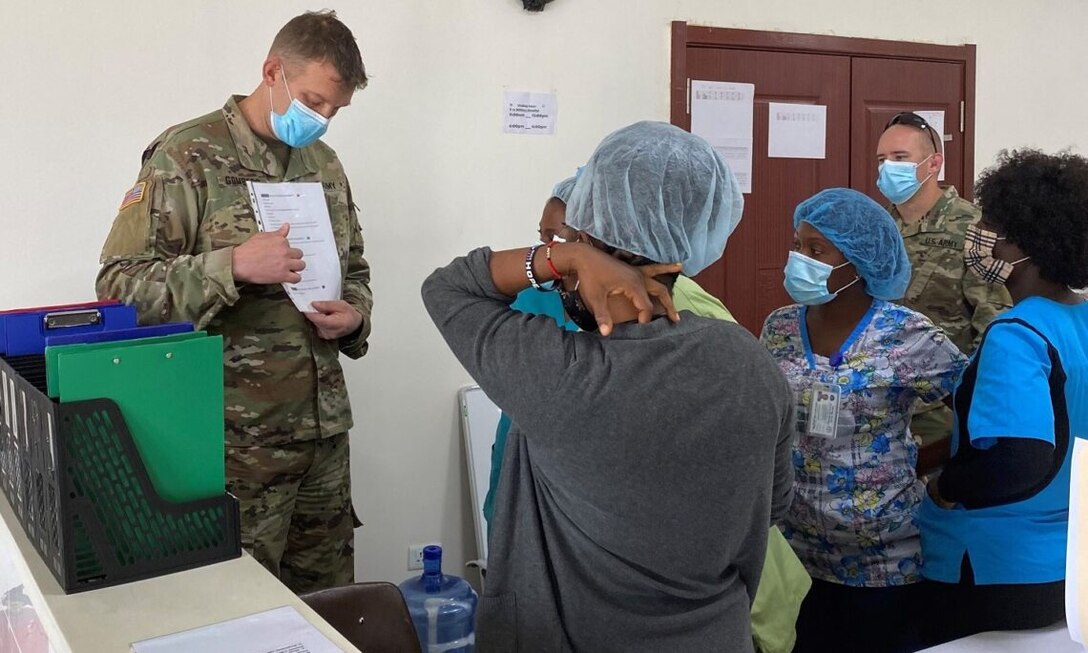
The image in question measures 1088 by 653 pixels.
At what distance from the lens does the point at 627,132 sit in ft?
4.05

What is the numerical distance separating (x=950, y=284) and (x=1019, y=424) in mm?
1539

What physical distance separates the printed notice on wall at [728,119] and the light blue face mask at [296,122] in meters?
1.70

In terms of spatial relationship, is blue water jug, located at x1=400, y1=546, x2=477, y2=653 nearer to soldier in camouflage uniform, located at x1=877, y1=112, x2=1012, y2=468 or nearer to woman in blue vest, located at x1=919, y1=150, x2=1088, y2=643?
woman in blue vest, located at x1=919, y1=150, x2=1088, y2=643

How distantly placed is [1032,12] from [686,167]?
12.1 feet

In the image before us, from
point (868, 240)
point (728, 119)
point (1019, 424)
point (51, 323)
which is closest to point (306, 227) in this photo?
point (51, 323)

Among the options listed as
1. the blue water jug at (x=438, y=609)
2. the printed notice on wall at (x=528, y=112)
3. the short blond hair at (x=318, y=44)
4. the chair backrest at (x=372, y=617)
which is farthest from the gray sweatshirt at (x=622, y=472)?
the printed notice on wall at (x=528, y=112)

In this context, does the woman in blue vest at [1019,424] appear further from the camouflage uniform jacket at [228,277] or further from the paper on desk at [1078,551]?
the camouflage uniform jacket at [228,277]

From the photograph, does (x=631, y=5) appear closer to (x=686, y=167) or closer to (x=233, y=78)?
(x=233, y=78)

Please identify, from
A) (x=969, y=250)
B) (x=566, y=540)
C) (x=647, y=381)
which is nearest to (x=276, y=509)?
(x=566, y=540)

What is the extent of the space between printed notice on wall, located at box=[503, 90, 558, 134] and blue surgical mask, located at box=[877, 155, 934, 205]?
1.18m

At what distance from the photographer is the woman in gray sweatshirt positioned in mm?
1127

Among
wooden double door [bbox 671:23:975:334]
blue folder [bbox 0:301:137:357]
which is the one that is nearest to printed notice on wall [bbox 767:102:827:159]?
wooden double door [bbox 671:23:975:334]

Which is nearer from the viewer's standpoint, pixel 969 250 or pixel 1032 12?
pixel 969 250

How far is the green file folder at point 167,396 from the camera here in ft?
3.57
